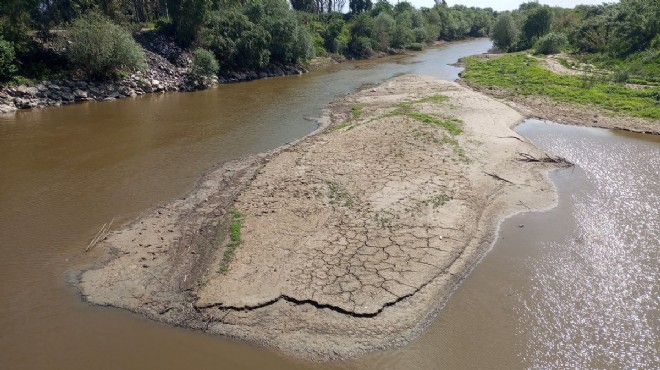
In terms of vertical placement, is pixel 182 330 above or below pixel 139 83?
below

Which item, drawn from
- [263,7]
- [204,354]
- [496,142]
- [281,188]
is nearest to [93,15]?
[263,7]

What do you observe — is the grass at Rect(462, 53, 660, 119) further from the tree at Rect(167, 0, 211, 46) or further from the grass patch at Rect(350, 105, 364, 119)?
the tree at Rect(167, 0, 211, 46)

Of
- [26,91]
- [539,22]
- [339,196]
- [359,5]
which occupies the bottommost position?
[339,196]

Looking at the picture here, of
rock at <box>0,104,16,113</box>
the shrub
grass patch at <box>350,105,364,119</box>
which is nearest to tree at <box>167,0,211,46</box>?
rock at <box>0,104,16,113</box>

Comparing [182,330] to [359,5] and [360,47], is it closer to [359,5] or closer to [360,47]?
[360,47]

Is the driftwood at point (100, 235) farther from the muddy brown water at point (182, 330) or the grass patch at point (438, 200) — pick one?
the grass patch at point (438, 200)

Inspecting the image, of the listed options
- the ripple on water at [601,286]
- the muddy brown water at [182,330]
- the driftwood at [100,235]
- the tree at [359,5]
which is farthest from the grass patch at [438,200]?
the tree at [359,5]

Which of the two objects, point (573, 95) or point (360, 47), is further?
point (360, 47)

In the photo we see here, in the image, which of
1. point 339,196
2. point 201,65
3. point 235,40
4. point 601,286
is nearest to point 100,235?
point 339,196
